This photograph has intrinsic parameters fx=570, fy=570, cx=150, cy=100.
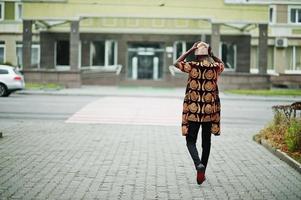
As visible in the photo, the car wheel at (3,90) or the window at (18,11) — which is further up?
the window at (18,11)

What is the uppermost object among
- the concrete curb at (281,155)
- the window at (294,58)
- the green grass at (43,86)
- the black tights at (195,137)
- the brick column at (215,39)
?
the brick column at (215,39)

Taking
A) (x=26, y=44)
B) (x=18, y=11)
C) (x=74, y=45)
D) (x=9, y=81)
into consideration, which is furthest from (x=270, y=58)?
(x=9, y=81)

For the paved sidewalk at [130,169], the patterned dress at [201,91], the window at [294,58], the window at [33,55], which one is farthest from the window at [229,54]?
the patterned dress at [201,91]

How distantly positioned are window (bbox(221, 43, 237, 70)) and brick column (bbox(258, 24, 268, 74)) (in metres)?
6.10

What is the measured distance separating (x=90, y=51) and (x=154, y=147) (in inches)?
1322

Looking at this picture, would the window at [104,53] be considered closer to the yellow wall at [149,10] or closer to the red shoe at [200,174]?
the yellow wall at [149,10]

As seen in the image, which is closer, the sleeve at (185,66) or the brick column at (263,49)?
the sleeve at (185,66)

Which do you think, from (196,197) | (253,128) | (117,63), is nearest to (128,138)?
(253,128)

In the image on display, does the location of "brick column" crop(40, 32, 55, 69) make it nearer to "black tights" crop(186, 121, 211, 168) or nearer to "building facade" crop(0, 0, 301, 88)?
"building facade" crop(0, 0, 301, 88)

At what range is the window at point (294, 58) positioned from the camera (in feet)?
94.5

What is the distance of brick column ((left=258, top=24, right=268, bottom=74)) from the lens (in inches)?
1465

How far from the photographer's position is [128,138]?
41.1ft

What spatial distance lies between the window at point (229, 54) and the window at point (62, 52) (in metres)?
11.9

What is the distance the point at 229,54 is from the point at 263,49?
6787 mm
